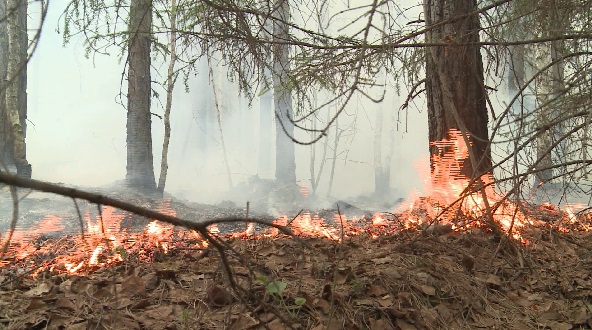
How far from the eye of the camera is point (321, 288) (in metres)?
2.22

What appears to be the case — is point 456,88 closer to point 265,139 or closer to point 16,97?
point 16,97

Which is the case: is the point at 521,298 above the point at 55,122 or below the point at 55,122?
below

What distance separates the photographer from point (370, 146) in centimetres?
1800

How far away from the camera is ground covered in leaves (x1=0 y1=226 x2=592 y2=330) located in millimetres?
1905

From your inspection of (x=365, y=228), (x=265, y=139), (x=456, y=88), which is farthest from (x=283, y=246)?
(x=265, y=139)

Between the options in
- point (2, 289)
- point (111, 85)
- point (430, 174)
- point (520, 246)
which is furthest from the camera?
point (111, 85)

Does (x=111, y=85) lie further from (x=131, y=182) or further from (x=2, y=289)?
(x=2, y=289)

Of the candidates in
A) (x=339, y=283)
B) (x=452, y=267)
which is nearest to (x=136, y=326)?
(x=339, y=283)

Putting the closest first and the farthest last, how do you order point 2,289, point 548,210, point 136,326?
point 136,326 → point 2,289 → point 548,210

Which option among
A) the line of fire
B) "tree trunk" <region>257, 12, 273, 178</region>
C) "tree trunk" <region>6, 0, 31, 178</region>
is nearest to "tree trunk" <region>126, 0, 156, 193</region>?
"tree trunk" <region>6, 0, 31, 178</region>

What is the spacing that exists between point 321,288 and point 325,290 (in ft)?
0.12

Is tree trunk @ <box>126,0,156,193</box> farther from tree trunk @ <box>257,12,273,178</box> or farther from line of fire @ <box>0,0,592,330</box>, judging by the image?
tree trunk @ <box>257,12,273,178</box>

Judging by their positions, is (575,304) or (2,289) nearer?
(2,289)

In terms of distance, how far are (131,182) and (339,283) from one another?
7.55 m
